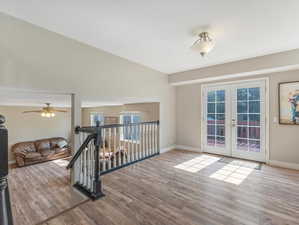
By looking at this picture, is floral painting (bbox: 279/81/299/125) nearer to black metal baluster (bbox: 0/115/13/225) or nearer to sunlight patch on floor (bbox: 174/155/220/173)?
sunlight patch on floor (bbox: 174/155/220/173)

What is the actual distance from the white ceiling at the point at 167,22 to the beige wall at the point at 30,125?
539cm

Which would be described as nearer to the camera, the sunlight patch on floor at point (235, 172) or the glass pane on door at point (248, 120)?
the sunlight patch on floor at point (235, 172)

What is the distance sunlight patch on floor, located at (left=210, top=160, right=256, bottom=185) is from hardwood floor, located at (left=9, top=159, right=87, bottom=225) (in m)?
2.72

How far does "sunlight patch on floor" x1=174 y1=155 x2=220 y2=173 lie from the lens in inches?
144

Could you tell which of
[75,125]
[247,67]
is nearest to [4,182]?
[75,125]

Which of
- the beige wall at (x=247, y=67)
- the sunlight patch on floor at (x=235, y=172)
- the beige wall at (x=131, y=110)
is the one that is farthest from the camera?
the beige wall at (x=131, y=110)

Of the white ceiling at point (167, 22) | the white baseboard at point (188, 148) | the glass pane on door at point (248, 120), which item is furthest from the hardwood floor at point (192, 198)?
the white ceiling at point (167, 22)

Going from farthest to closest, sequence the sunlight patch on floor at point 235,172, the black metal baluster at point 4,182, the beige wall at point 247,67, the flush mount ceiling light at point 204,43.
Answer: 1. the beige wall at point 247,67
2. the sunlight patch on floor at point 235,172
3. the flush mount ceiling light at point 204,43
4. the black metal baluster at point 4,182

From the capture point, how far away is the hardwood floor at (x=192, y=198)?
1.96 metres

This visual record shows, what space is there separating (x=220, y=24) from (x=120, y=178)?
3.36 metres

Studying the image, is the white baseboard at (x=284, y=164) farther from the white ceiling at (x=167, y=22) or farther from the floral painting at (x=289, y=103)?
the white ceiling at (x=167, y=22)

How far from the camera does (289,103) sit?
364 centimetres

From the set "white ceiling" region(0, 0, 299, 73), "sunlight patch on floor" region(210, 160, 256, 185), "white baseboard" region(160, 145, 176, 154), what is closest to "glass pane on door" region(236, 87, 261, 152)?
"sunlight patch on floor" region(210, 160, 256, 185)

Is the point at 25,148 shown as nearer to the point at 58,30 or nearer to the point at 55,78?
the point at 55,78
